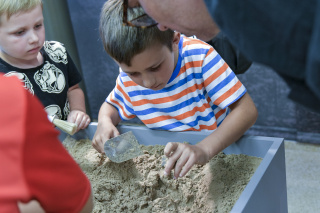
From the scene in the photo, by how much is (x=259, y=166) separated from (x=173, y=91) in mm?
413

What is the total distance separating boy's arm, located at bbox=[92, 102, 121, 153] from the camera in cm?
124

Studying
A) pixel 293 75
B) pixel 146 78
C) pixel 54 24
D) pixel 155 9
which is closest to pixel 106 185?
pixel 146 78

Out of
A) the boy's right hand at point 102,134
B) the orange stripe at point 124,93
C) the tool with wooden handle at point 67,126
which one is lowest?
the boy's right hand at point 102,134

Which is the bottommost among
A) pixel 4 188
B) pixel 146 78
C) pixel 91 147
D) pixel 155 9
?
pixel 91 147

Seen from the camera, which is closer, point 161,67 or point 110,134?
point 161,67

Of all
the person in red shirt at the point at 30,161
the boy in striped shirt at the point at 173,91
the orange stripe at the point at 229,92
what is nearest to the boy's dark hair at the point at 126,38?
the boy in striped shirt at the point at 173,91

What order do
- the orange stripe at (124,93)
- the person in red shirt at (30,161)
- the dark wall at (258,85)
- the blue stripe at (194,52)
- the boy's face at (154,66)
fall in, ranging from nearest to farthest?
the person in red shirt at (30,161) → the boy's face at (154,66) → the blue stripe at (194,52) → the orange stripe at (124,93) → the dark wall at (258,85)

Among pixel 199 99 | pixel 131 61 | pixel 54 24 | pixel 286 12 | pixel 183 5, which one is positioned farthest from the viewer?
pixel 54 24

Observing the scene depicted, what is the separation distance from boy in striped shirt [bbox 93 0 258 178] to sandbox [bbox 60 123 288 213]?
0.04 metres

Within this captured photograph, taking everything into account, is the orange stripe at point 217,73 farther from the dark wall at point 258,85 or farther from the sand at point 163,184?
the dark wall at point 258,85

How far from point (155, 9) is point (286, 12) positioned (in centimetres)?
24

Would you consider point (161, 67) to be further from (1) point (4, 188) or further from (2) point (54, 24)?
(2) point (54, 24)

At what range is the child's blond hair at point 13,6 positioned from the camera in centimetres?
135

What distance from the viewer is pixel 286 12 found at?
0.45 m
